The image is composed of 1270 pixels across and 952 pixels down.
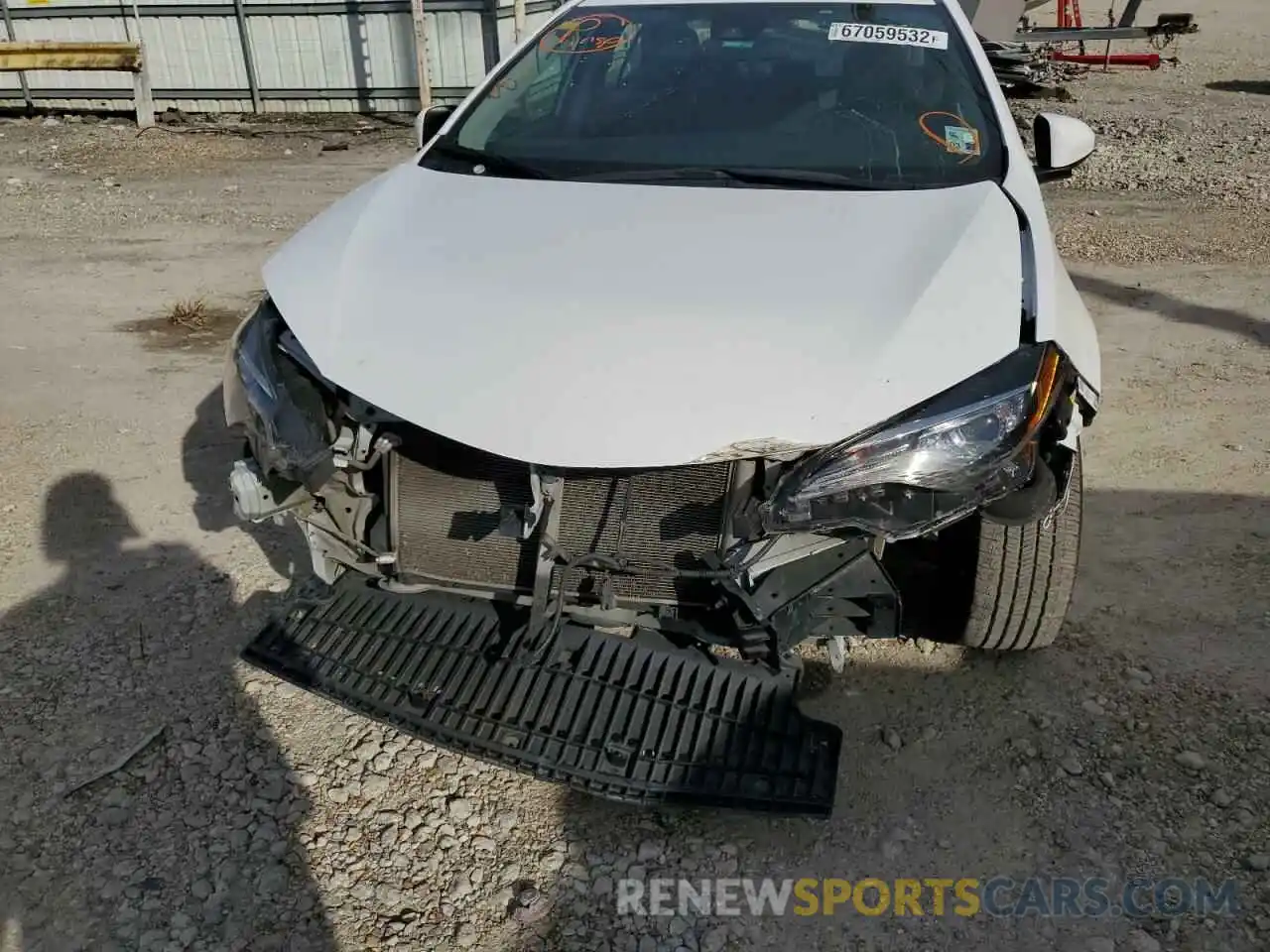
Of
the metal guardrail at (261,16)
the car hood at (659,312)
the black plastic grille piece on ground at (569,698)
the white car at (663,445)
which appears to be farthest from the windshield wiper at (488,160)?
the metal guardrail at (261,16)

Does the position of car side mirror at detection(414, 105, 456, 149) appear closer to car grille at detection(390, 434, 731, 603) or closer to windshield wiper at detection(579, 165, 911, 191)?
windshield wiper at detection(579, 165, 911, 191)

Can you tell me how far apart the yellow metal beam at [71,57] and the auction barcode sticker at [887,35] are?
985cm

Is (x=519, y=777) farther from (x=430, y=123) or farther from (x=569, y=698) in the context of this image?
(x=430, y=123)

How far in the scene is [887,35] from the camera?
340cm

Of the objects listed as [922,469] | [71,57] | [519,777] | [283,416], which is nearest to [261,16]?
[71,57]

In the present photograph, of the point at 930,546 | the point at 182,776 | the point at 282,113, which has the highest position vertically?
the point at 930,546

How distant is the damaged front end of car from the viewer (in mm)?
2119

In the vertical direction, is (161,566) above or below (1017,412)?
below

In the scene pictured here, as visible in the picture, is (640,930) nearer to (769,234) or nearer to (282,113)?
(769,234)

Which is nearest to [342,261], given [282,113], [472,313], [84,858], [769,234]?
[472,313]

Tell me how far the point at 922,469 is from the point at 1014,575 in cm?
70

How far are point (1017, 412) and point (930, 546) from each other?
0.73m

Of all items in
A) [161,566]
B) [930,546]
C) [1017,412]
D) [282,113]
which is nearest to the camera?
[1017,412]

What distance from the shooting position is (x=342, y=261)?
2576mm
